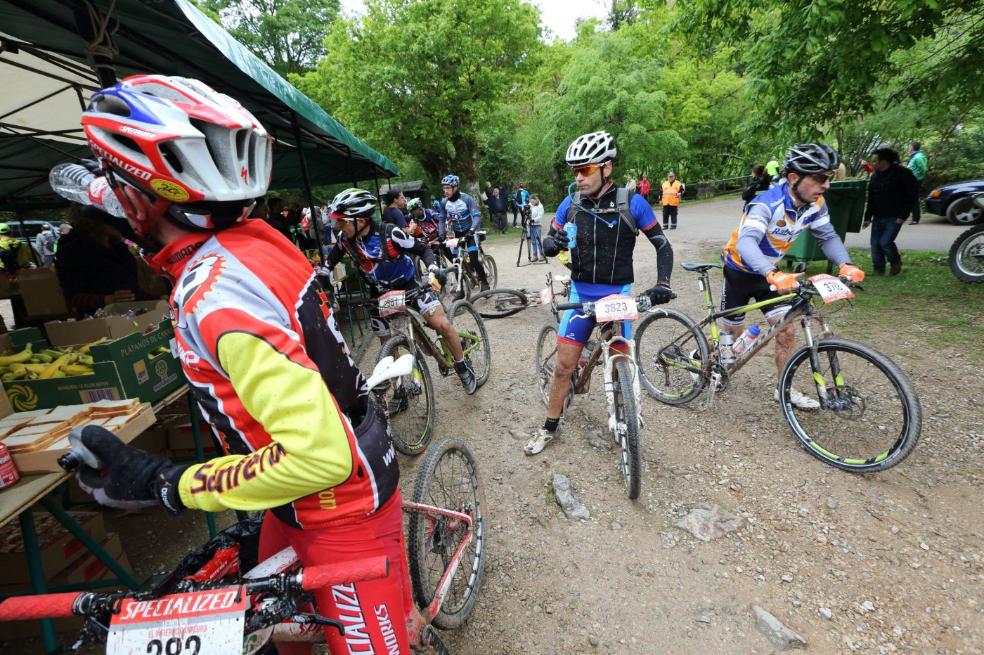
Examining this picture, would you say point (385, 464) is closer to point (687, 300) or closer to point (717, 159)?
point (687, 300)

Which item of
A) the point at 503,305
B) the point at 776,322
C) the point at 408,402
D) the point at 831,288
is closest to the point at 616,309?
the point at 831,288

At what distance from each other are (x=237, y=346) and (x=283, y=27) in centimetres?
3661

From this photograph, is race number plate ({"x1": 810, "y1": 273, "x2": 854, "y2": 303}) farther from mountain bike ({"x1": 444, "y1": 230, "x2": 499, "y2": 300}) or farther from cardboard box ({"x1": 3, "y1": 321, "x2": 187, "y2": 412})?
mountain bike ({"x1": 444, "y1": 230, "x2": 499, "y2": 300})

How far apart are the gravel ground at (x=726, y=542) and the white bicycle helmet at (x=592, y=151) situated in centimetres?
238

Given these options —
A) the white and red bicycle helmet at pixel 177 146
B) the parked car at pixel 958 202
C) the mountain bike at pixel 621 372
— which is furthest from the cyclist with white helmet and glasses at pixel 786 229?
the parked car at pixel 958 202

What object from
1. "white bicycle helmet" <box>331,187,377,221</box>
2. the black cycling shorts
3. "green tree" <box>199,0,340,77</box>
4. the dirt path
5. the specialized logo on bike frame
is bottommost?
the dirt path

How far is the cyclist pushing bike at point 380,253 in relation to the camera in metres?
4.26

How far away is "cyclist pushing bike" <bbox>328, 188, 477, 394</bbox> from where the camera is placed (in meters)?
4.26

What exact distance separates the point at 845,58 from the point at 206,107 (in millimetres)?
7014

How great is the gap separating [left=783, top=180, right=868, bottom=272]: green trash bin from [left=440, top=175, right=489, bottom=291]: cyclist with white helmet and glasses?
559 centimetres

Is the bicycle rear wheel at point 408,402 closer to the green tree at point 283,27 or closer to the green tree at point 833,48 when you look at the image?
the green tree at point 833,48

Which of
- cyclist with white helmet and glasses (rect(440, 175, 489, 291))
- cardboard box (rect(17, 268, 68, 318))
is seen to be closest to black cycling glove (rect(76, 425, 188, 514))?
cardboard box (rect(17, 268, 68, 318))

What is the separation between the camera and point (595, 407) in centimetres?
467

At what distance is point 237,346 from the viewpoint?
1019 mm
